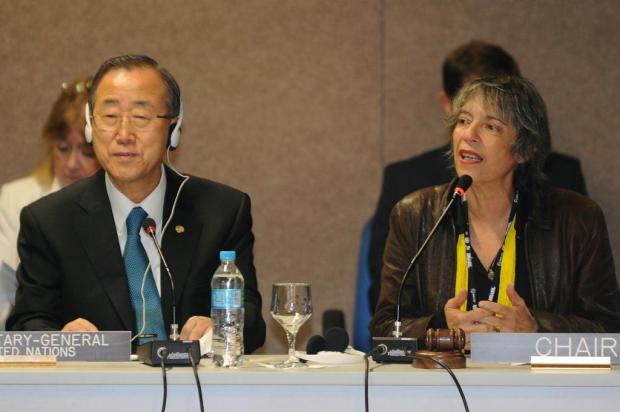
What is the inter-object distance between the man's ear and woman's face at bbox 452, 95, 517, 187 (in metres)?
1.10

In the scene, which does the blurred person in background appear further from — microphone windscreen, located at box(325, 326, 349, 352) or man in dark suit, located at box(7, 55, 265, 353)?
microphone windscreen, located at box(325, 326, 349, 352)

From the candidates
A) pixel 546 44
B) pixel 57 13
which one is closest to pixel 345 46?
pixel 546 44

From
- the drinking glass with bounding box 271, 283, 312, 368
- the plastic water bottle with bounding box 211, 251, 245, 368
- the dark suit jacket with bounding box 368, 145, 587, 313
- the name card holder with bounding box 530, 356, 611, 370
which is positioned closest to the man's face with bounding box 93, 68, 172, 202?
the plastic water bottle with bounding box 211, 251, 245, 368

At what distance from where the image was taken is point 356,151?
4.57 meters

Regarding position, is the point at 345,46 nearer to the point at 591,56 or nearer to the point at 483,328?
the point at 591,56

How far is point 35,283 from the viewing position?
2814 millimetres

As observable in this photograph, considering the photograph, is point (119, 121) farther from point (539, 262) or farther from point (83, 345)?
point (539, 262)

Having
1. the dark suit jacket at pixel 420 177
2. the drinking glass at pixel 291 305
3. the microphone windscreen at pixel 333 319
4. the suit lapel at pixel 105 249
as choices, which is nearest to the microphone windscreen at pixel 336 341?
the drinking glass at pixel 291 305

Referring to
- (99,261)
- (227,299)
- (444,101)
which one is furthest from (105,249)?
(444,101)

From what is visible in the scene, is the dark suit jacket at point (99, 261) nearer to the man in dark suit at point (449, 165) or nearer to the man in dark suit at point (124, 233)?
the man in dark suit at point (124, 233)

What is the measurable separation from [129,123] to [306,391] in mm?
1168

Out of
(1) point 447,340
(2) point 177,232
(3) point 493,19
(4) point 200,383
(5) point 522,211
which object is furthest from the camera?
(3) point 493,19

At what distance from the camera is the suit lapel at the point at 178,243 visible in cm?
281

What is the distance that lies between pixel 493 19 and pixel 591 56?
49 centimetres
